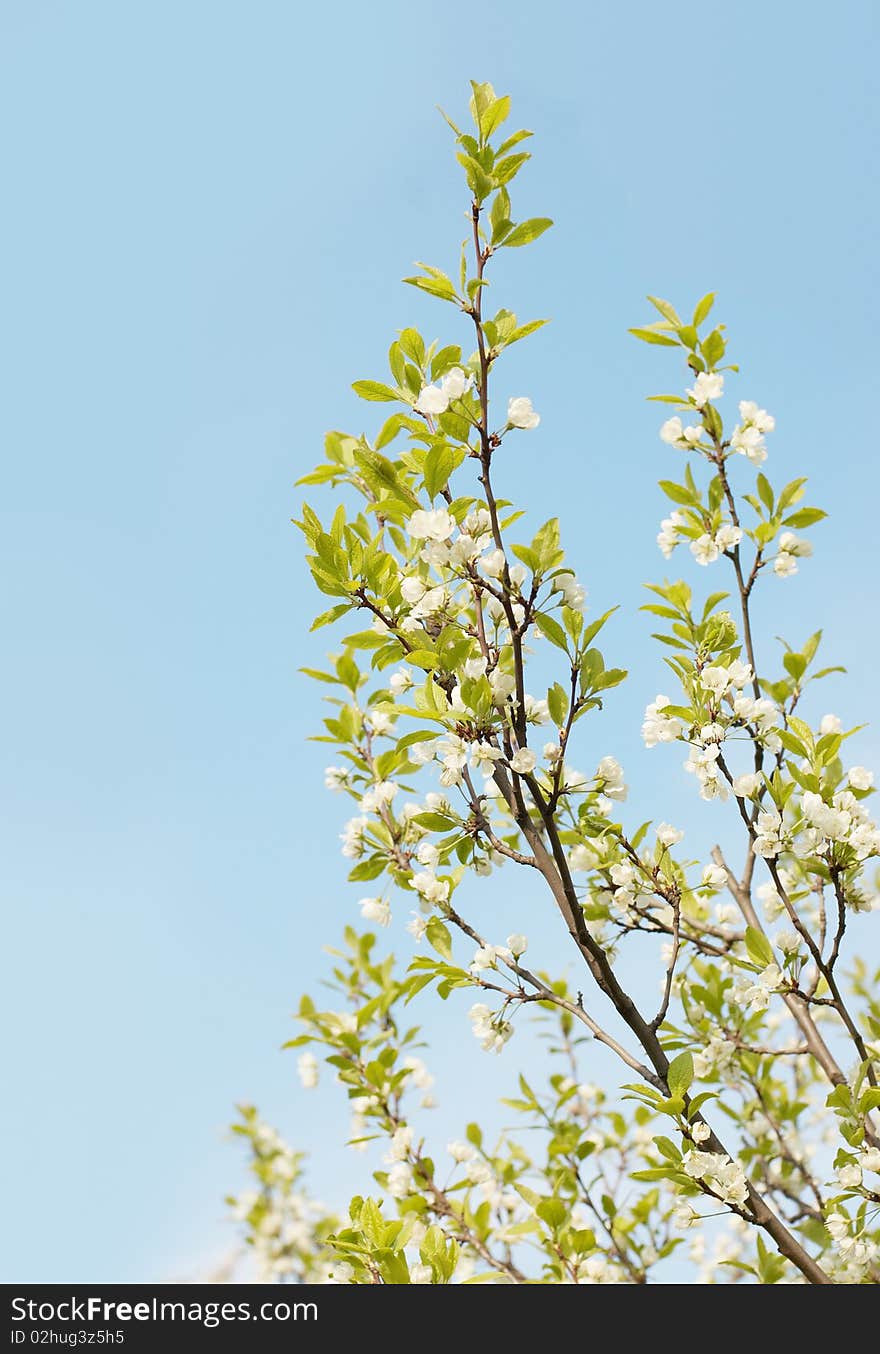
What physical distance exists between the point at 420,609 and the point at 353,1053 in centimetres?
217

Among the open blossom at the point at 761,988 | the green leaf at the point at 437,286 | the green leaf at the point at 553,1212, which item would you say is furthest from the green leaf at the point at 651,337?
the green leaf at the point at 553,1212

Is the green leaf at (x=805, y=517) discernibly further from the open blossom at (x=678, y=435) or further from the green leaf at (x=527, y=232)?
the green leaf at (x=527, y=232)

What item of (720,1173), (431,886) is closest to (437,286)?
(431,886)

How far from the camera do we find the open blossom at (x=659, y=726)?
2.65 meters

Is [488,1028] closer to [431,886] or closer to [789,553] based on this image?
[431,886]

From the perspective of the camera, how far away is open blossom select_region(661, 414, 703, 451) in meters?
3.12

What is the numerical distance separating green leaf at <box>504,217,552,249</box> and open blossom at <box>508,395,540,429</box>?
0.44 m

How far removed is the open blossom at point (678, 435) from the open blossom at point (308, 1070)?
3510mm

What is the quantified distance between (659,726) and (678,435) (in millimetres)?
1049

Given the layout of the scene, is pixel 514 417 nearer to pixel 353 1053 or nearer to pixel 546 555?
pixel 546 555

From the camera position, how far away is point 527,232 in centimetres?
242

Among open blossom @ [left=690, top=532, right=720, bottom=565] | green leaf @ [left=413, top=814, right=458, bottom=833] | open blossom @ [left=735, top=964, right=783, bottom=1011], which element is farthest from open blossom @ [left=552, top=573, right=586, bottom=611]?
open blossom @ [left=735, top=964, right=783, bottom=1011]
